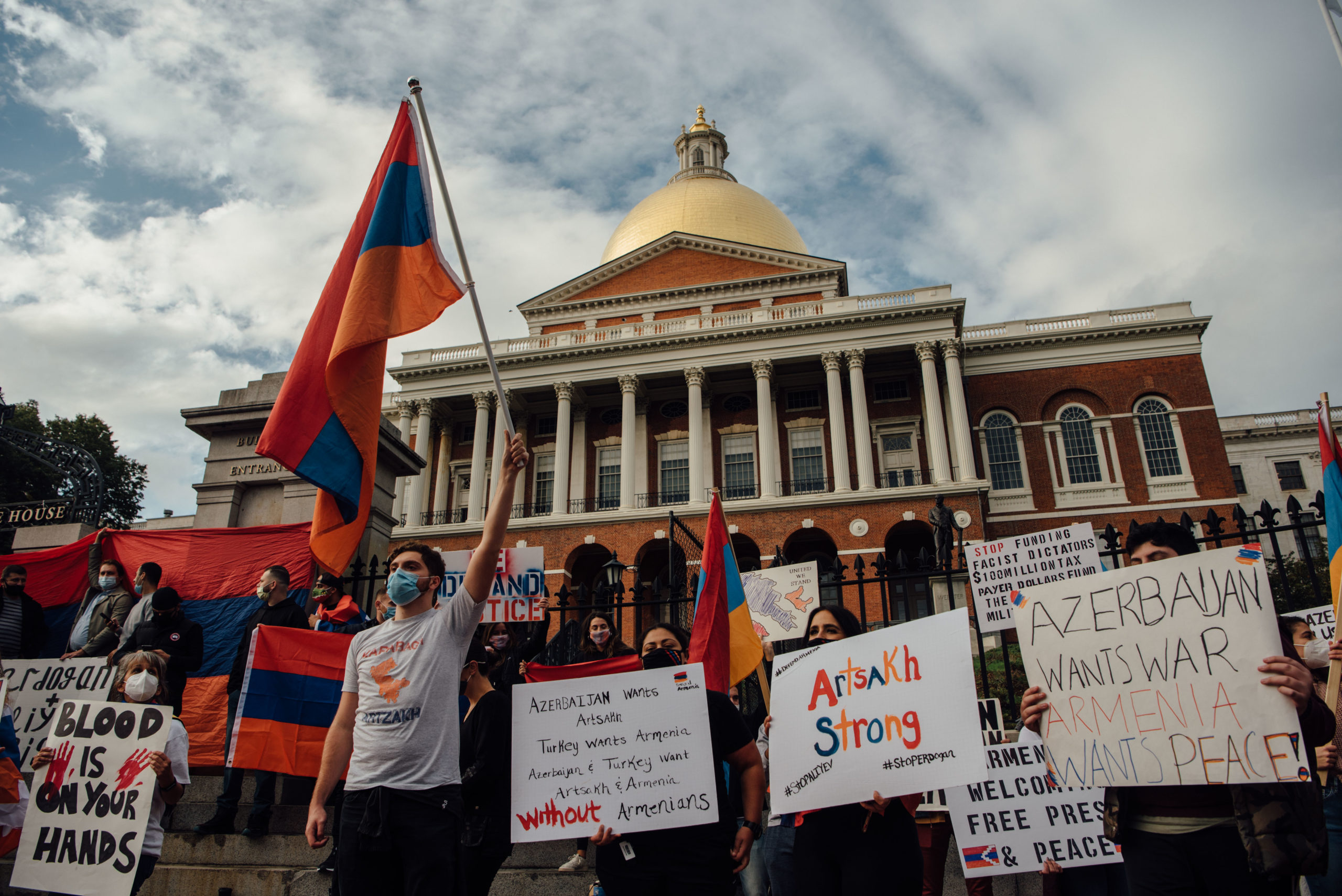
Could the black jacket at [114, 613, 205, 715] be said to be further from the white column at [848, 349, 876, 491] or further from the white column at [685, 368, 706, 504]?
the white column at [848, 349, 876, 491]

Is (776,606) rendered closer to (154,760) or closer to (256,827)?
(256,827)

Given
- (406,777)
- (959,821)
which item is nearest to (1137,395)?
(959,821)

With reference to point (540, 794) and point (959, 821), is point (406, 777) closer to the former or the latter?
point (540, 794)

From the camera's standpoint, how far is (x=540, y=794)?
392 centimetres

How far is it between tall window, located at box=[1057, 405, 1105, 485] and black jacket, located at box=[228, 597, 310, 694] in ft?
110

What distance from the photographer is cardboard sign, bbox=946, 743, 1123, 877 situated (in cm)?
445

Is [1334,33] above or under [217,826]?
above

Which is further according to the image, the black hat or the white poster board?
the white poster board

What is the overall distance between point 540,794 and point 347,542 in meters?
1.98

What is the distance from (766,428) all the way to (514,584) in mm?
27306

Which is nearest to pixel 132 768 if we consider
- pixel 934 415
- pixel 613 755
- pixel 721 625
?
pixel 613 755

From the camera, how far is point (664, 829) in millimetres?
3697

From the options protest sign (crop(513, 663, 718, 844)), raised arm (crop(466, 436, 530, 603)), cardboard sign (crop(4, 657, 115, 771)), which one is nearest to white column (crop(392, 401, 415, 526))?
cardboard sign (crop(4, 657, 115, 771))

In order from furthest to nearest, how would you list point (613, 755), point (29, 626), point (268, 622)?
1. point (29, 626)
2. point (268, 622)
3. point (613, 755)
